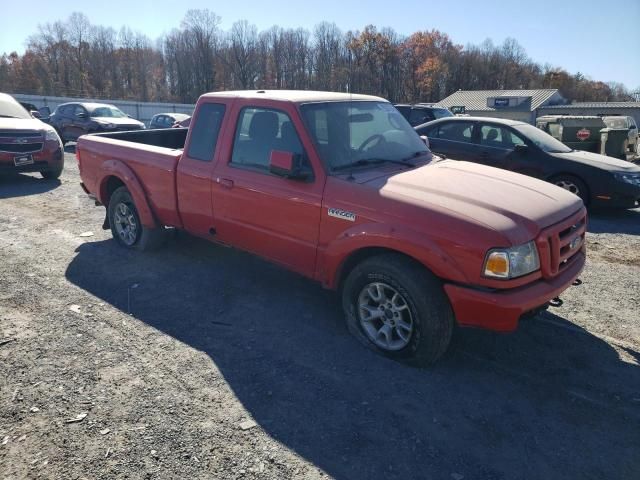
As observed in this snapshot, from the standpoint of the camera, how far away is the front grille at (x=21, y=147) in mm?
9672

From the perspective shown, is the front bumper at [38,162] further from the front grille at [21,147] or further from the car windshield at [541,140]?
the car windshield at [541,140]

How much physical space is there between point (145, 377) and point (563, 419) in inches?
115

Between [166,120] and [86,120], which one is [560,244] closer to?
[86,120]

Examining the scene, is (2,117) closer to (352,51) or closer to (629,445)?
(629,445)

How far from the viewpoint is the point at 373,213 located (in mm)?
3605

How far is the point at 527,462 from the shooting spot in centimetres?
277

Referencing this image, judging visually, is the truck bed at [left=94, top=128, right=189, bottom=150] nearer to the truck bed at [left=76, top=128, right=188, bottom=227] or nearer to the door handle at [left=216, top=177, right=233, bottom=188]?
the truck bed at [left=76, top=128, right=188, bottom=227]

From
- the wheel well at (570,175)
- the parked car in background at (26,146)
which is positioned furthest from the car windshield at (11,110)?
the wheel well at (570,175)

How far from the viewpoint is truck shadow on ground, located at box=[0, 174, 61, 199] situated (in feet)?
31.3

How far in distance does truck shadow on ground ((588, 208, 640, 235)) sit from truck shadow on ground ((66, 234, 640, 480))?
13.5ft

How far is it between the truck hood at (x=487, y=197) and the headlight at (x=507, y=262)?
0.23 feet

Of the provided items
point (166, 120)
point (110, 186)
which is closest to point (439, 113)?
point (110, 186)

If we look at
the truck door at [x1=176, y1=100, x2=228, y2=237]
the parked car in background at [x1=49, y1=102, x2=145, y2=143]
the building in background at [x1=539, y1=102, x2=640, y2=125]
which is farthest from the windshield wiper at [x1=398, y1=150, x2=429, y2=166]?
the building in background at [x1=539, y1=102, x2=640, y2=125]

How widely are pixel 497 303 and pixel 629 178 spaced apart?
22.3ft
